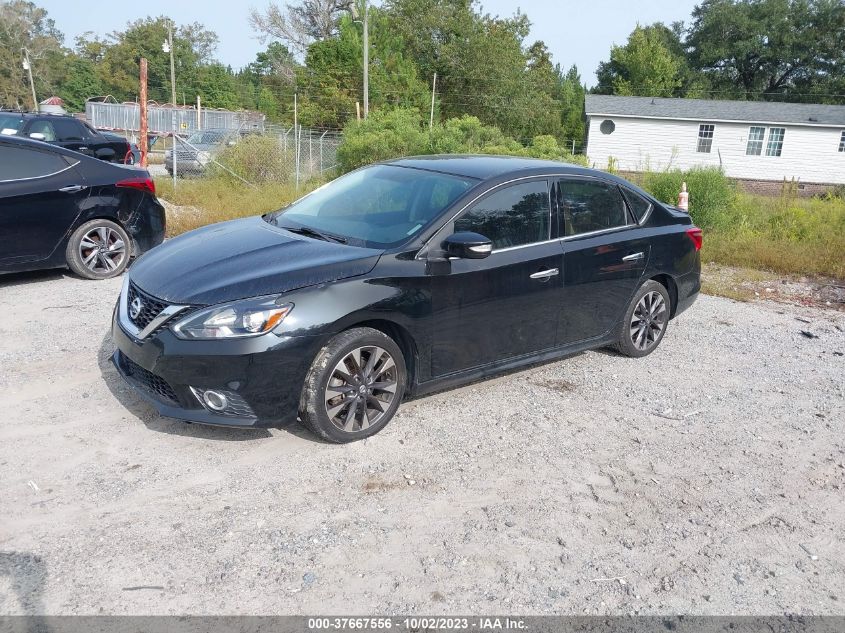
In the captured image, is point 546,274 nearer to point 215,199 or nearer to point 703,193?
point 703,193

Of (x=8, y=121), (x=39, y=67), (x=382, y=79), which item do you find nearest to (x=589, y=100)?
(x=382, y=79)

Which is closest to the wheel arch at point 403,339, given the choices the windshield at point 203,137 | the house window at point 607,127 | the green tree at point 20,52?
the windshield at point 203,137

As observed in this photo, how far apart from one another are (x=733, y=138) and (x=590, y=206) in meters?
35.4

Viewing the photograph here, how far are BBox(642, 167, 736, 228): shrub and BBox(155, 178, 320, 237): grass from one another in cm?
684

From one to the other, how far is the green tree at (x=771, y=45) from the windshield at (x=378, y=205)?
59.3 metres

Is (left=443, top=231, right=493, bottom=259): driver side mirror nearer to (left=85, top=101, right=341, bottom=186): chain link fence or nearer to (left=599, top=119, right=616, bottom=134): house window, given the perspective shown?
(left=85, top=101, right=341, bottom=186): chain link fence

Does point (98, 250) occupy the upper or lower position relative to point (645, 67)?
lower

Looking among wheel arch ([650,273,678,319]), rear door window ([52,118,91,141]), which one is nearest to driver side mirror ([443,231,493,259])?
wheel arch ([650,273,678,319])

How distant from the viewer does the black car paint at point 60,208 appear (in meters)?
6.97

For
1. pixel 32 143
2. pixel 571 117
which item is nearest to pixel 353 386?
pixel 32 143

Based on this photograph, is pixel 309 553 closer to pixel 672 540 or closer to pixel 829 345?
pixel 672 540

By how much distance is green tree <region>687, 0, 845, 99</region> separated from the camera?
54031 millimetres

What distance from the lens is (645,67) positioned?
5322cm

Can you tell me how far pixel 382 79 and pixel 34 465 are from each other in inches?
1114
